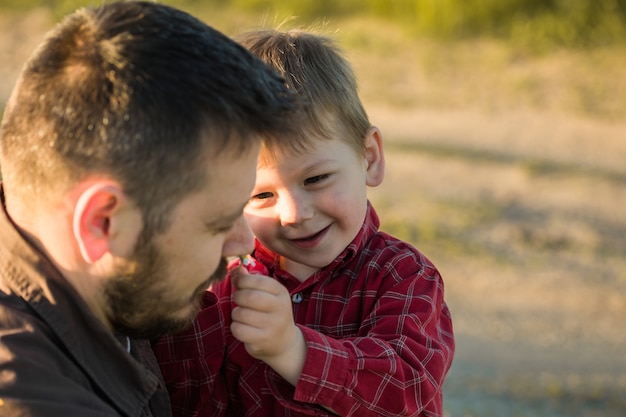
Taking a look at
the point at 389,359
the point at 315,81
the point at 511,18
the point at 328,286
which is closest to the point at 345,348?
the point at 389,359

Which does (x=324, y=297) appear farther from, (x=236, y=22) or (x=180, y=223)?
(x=236, y=22)

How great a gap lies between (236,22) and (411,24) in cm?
148

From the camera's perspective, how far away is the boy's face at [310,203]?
2584 millimetres

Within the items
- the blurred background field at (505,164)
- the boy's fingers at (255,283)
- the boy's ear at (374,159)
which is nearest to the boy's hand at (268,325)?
the boy's fingers at (255,283)

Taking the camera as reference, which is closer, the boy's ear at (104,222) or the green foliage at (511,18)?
the boy's ear at (104,222)

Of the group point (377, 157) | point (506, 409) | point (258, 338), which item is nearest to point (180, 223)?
point (258, 338)

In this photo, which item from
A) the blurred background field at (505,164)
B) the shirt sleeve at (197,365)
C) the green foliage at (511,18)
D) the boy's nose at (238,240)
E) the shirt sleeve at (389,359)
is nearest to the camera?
the boy's nose at (238,240)

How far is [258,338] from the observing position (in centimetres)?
221

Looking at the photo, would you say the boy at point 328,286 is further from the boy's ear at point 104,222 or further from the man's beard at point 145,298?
the boy's ear at point 104,222

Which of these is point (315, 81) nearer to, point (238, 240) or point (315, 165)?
point (315, 165)

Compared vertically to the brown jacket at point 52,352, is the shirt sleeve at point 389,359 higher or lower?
lower

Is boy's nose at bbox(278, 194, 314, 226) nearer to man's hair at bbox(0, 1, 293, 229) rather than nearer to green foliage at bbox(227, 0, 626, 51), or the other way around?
man's hair at bbox(0, 1, 293, 229)

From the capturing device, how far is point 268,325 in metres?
2.21

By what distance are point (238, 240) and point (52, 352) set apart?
46 centimetres
